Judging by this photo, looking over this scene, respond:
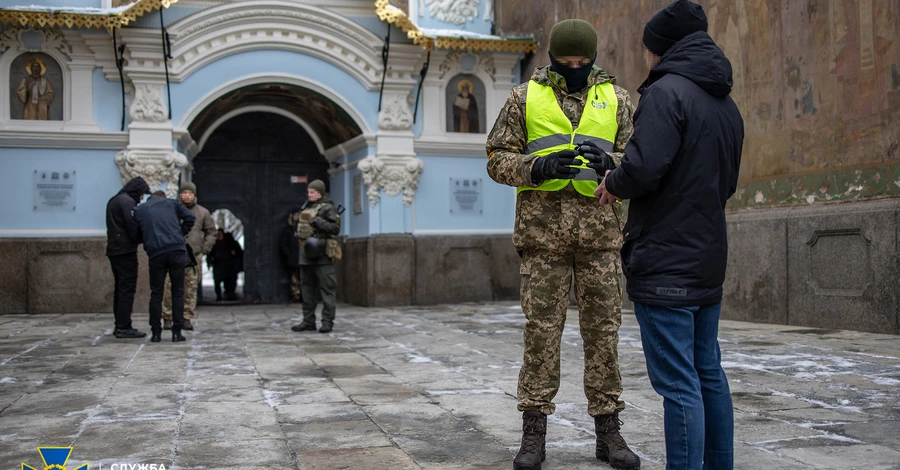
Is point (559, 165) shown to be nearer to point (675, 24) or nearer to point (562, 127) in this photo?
point (562, 127)

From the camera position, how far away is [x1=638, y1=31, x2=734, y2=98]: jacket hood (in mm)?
3324

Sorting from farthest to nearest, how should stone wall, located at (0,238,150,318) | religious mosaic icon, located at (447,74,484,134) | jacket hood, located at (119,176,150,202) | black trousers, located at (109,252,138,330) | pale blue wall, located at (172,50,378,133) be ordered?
religious mosaic icon, located at (447,74,484,134)
pale blue wall, located at (172,50,378,133)
stone wall, located at (0,238,150,318)
jacket hood, located at (119,176,150,202)
black trousers, located at (109,252,138,330)

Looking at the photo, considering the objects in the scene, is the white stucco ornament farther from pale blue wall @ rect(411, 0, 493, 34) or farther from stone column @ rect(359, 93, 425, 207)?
stone column @ rect(359, 93, 425, 207)

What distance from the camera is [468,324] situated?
1132cm

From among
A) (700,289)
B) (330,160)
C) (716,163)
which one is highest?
(330,160)

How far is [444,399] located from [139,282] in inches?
358

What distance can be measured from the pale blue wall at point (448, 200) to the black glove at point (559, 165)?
37.7 feet

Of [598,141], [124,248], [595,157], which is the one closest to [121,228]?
[124,248]

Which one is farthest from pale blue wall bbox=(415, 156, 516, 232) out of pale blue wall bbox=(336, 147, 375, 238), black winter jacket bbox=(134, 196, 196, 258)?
black winter jacket bbox=(134, 196, 196, 258)

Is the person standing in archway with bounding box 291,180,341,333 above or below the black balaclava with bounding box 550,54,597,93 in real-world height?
below

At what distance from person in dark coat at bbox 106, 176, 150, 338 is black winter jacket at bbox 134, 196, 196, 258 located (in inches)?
6.7

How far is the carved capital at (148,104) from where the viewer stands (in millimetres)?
13852

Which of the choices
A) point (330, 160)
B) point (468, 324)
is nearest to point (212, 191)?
point (330, 160)

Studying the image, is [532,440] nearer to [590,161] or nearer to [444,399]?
[590,161]
